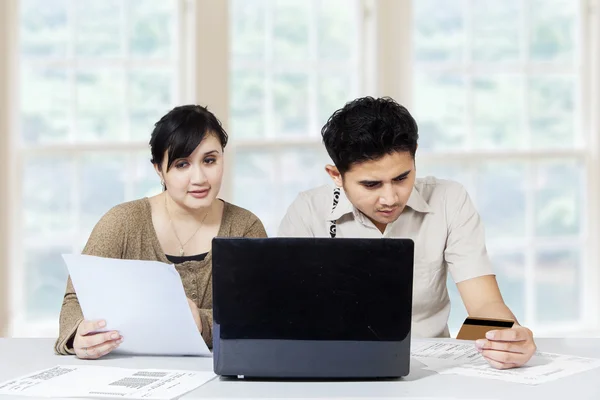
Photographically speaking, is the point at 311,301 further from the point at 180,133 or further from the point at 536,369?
the point at 180,133

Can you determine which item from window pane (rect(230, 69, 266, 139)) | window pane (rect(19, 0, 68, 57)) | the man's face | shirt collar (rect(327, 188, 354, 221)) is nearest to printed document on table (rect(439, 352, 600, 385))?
the man's face

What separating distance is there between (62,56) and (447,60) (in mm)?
1871

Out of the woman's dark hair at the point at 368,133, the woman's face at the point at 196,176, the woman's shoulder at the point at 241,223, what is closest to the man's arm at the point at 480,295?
the woman's dark hair at the point at 368,133

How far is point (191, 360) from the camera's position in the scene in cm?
193

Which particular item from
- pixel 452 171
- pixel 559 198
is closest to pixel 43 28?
pixel 452 171

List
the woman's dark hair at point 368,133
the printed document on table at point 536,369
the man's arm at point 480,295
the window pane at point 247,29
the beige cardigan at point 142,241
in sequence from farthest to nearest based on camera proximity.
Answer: the window pane at point 247,29 → the beige cardigan at point 142,241 → the man's arm at point 480,295 → the woman's dark hair at point 368,133 → the printed document on table at point 536,369

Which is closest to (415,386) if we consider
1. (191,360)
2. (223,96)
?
(191,360)

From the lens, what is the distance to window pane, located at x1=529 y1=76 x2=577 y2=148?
4.31 metres

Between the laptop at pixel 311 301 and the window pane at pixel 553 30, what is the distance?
298cm

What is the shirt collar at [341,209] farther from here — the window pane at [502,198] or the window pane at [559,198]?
the window pane at [559,198]

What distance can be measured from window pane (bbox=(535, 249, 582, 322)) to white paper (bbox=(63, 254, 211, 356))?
110 inches

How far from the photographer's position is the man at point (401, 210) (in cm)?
220

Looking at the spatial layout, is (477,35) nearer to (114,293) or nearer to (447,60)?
(447,60)

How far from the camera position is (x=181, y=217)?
2.58m
